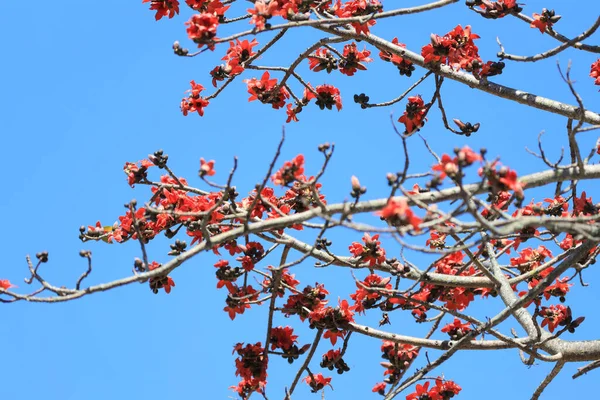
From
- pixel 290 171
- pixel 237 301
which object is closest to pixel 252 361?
pixel 237 301

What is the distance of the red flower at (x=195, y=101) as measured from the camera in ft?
18.7

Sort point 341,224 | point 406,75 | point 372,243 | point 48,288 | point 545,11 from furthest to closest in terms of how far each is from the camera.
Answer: point 406,75 → point 545,11 → point 372,243 → point 48,288 → point 341,224

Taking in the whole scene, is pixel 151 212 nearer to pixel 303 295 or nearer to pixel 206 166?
pixel 206 166

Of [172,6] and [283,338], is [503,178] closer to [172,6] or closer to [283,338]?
[283,338]

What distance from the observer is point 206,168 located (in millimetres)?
3926

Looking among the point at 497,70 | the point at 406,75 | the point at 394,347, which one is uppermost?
the point at 406,75

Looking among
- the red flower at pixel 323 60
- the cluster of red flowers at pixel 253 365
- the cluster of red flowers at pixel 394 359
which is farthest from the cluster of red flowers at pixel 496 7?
the cluster of red flowers at pixel 253 365

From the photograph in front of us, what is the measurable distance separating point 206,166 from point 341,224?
80 cm

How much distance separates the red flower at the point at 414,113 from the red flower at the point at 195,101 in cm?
147

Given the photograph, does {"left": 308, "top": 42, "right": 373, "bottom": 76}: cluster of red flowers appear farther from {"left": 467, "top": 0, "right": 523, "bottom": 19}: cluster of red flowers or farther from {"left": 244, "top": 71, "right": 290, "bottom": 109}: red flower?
{"left": 467, "top": 0, "right": 523, "bottom": 19}: cluster of red flowers

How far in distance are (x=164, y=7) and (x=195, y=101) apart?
697mm

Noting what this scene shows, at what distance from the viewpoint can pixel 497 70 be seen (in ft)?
17.5

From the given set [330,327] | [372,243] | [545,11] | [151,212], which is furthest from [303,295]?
[545,11]

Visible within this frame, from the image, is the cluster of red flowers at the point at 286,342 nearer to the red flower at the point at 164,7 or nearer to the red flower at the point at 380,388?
the red flower at the point at 380,388
